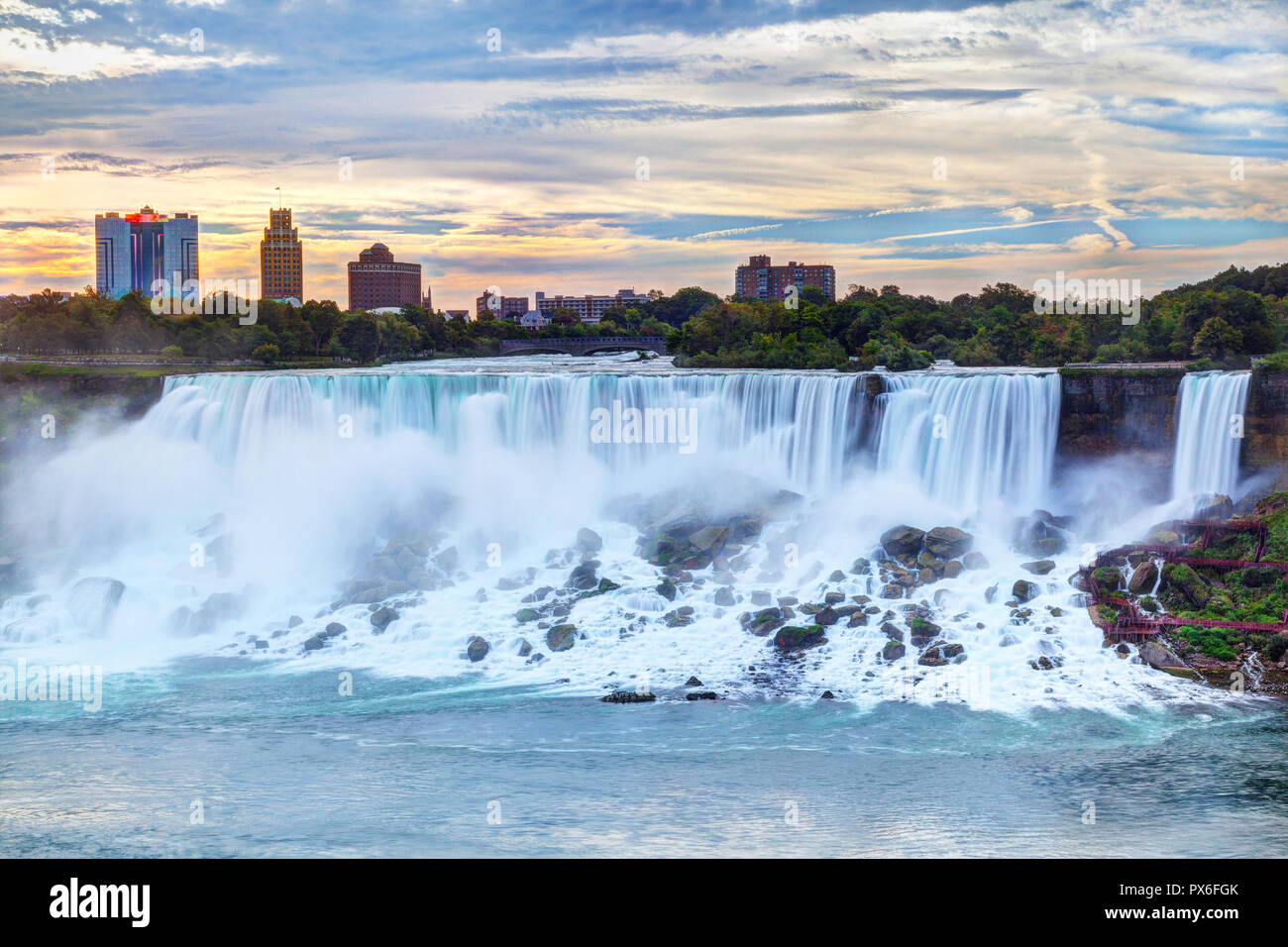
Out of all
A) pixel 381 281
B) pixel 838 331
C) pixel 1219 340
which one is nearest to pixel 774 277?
pixel 381 281

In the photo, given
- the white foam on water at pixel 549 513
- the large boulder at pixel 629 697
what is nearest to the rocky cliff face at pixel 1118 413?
the white foam on water at pixel 549 513

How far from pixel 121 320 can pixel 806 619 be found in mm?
48045

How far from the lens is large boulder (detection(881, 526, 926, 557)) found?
29516 mm

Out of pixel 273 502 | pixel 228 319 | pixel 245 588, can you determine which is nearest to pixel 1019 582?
pixel 245 588

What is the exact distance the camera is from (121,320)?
6050cm

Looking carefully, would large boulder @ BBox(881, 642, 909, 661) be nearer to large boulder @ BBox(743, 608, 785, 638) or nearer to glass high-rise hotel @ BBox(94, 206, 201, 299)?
large boulder @ BBox(743, 608, 785, 638)

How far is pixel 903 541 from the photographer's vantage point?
29.7 meters

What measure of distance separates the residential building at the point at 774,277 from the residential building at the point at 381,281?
53.5 m

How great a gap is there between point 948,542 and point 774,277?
129m

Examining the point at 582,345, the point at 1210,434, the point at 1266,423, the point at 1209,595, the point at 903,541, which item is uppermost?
the point at 582,345

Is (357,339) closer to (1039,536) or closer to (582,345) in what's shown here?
(582,345)

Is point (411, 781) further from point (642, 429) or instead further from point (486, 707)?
point (642, 429)

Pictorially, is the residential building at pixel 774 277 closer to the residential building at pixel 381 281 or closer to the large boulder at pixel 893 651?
the residential building at pixel 381 281

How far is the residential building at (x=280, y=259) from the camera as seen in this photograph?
7037 inches
